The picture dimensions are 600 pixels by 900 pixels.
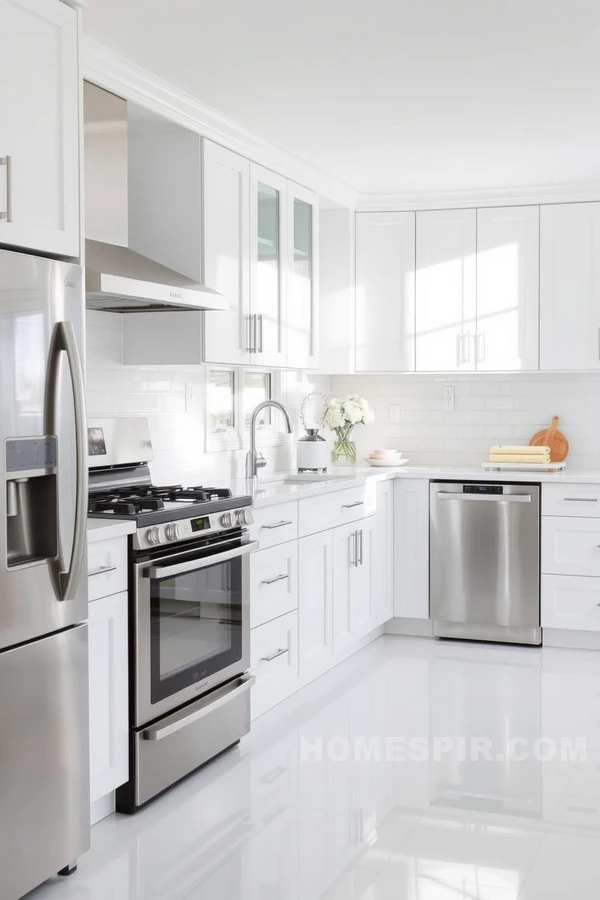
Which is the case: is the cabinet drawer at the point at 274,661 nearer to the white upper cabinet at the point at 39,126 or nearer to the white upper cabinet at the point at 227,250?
the white upper cabinet at the point at 227,250

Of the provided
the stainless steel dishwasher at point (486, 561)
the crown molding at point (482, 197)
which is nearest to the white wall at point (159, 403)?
the stainless steel dishwasher at point (486, 561)

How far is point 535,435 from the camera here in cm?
567

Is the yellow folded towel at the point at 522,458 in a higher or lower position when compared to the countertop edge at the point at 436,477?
higher

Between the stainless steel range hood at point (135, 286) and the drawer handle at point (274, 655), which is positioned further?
the drawer handle at point (274, 655)

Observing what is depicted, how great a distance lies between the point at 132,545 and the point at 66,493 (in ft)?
1.60

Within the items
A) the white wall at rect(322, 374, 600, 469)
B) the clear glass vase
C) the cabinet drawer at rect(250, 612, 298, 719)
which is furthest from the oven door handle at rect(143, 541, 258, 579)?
the white wall at rect(322, 374, 600, 469)

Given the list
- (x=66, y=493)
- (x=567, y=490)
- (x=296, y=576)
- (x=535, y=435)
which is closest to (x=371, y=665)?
(x=296, y=576)

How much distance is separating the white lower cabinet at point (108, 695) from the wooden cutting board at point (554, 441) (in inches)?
132

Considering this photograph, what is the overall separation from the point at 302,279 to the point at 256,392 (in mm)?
639

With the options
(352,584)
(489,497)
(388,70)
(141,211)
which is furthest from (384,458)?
(388,70)

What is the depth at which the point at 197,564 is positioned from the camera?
10.6 feet

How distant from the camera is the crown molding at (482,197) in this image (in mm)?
5297

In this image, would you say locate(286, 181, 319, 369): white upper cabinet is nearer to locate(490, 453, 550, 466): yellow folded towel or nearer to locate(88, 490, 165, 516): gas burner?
locate(490, 453, 550, 466): yellow folded towel

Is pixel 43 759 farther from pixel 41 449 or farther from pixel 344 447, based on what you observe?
pixel 344 447
